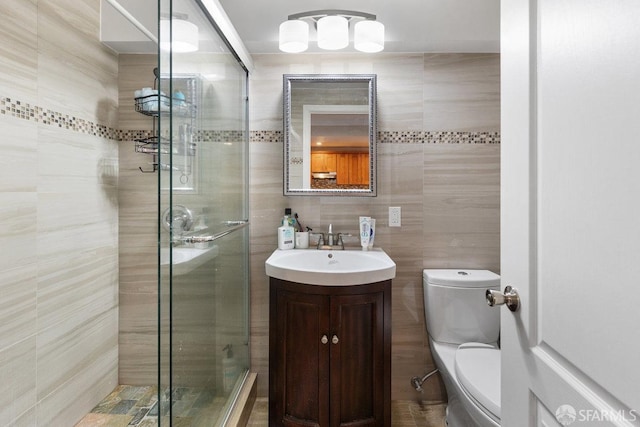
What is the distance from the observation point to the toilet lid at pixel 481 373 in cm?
120

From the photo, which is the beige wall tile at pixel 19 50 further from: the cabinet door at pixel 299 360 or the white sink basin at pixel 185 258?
the cabinet door at pixel 299 360

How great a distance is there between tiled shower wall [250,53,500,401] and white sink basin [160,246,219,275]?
0.71 meters

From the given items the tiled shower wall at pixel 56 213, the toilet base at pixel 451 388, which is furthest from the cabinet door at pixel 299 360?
the tiled shower wall at pixel 56 213

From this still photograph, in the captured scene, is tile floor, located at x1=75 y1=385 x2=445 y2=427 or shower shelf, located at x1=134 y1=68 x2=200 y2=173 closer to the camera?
shower shelf, located at x1=134 y1=68 x2=200 y2=173

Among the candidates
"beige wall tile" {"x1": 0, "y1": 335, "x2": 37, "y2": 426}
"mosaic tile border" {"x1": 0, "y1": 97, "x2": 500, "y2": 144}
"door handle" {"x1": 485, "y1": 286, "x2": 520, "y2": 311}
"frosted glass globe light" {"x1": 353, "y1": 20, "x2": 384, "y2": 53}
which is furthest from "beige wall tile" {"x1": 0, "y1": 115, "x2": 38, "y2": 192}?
"door handle" {"x1": 485, "y1": 286, "x2": 520, "y2": 311}

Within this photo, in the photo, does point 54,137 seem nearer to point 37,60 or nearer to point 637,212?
point 37,60

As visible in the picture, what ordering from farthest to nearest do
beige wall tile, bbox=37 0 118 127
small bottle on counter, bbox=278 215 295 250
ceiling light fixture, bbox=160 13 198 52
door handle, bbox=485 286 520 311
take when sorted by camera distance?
small bottle on counter, bbox=278 215 295 250 → beige wall tile, bbox=37 0 118 127 → ceiling light fixture, bbox=160 13 198 52 → door handle, bbox=485 286 520 311

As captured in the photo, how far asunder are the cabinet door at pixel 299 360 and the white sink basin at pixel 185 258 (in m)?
0.42

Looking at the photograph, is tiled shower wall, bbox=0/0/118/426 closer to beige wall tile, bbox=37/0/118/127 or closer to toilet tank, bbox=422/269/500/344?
beige wall tile, bbox=37/0/118/127

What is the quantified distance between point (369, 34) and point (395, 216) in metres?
0.98

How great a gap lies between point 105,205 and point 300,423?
1.53 metres

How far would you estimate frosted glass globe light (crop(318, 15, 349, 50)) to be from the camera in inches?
65.2

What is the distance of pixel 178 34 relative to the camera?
3.51 ft

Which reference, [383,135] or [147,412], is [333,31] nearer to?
[383,135]
